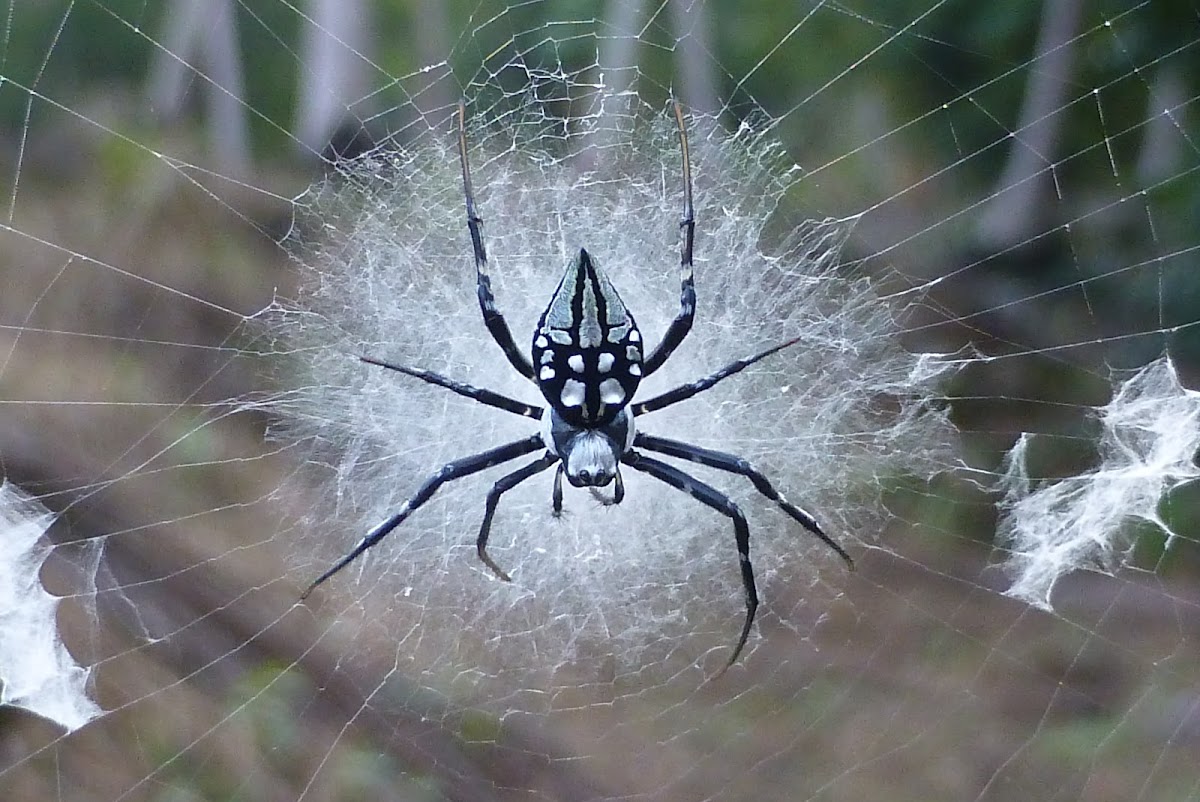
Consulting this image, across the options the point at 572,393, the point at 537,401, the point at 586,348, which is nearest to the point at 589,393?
the point at 572,393

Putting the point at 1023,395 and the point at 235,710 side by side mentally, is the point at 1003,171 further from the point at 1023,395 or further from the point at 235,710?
the point at 235,710

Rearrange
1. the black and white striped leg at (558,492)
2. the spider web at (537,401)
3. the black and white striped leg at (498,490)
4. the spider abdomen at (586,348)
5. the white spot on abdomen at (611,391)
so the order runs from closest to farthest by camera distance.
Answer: the spider abdomen at (586,348) → the white spot on abdomen at (611,391) → the black and white striped leg at (498,490) → the black and white striped leg at (558,492) → the spider web at (537,401)

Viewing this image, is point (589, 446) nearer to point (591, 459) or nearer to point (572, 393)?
point (591, 459)

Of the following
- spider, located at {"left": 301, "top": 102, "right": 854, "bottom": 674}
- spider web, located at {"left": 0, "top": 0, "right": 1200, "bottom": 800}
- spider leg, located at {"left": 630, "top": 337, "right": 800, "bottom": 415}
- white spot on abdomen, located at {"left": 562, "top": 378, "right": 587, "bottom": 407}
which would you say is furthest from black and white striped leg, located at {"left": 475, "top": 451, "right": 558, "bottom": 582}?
spider web, located at {"left": 0, "top": 0, "right": 1200, "bottom": 800}

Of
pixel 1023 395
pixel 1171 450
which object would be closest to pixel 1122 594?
pixel 1023 395

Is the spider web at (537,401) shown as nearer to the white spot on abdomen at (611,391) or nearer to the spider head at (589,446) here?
the spider head at (589,446)

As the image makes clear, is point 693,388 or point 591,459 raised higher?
point 693,388

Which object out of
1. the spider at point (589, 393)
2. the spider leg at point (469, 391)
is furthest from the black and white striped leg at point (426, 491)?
the spider leg at point (469, 391)
